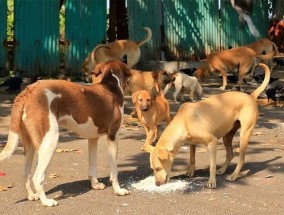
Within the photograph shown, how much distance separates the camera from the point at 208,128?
7.32 meters

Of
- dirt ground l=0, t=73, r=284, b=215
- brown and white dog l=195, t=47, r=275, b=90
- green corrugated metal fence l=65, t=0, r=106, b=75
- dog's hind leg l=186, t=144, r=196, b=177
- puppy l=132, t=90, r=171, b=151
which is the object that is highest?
green corrugated metal fence l=65, t=0, r=106, b=75

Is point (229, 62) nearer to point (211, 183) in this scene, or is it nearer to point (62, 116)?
point (211, 183)

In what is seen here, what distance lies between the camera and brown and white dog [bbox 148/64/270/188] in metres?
6.89

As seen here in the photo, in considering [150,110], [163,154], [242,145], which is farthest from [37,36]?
[163,154]

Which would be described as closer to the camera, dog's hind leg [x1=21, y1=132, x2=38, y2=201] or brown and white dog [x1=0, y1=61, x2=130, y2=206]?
brown and white dog [x1=0, y1=61, x2=130, y2=206]

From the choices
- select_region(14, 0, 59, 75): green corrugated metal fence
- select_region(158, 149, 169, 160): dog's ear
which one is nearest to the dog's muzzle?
Result: select_region(158, 149, 169, 160): dog's ear

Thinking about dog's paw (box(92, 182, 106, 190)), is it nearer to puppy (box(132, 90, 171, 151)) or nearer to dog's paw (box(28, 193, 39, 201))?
dog's paw (box(28, 193, 39, 201))

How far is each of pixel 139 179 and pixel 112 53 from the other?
850 centimetres

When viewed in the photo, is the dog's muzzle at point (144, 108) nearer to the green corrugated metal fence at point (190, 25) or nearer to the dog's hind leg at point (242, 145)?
the dog's hind leg at point (242, 145)

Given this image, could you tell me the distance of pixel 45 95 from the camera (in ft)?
20.4

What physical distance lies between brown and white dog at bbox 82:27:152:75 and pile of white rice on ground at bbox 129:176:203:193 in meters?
8.25

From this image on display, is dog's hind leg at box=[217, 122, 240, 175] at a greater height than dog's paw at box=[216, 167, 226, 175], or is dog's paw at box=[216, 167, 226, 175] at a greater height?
dog's hind leg at box=[217, 122, 240, 175]

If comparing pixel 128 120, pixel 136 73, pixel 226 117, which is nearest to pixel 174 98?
pixel 136 73

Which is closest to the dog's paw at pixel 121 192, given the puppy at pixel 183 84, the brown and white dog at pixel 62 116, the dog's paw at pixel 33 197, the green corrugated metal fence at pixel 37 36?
the brown and white dog at pixel 62 116
